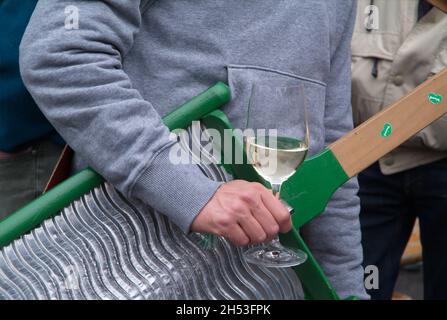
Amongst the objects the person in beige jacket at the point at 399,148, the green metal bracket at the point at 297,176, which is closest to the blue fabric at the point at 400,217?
the person in beige jacket at the point at 399,148

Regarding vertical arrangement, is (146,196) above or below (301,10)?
below

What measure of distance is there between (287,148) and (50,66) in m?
0.45

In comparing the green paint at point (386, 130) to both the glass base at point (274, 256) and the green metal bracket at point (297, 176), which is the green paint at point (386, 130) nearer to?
the green metal bracket at point (297, 176)

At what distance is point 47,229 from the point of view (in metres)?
1.45

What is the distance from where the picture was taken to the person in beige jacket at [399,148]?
2.38 m

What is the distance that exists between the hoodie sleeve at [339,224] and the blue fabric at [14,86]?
0.67 meters

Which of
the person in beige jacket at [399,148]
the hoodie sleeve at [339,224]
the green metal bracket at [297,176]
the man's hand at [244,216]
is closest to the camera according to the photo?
the man's hand at [244,216]

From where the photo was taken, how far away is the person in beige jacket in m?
2.38

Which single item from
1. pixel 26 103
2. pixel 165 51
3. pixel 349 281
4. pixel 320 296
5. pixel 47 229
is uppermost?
pixel 165 51

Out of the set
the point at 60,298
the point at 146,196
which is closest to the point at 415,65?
the point at 146,196

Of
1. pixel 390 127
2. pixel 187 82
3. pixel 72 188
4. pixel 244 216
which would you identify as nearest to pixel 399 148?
pixel 390 127

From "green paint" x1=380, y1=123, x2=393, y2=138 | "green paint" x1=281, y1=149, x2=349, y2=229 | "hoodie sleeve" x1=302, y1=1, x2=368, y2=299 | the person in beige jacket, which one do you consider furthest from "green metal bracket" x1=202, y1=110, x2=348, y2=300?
the person in beige jacket

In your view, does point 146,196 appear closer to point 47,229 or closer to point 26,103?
point 47,229

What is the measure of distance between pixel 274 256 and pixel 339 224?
421 millimetres
